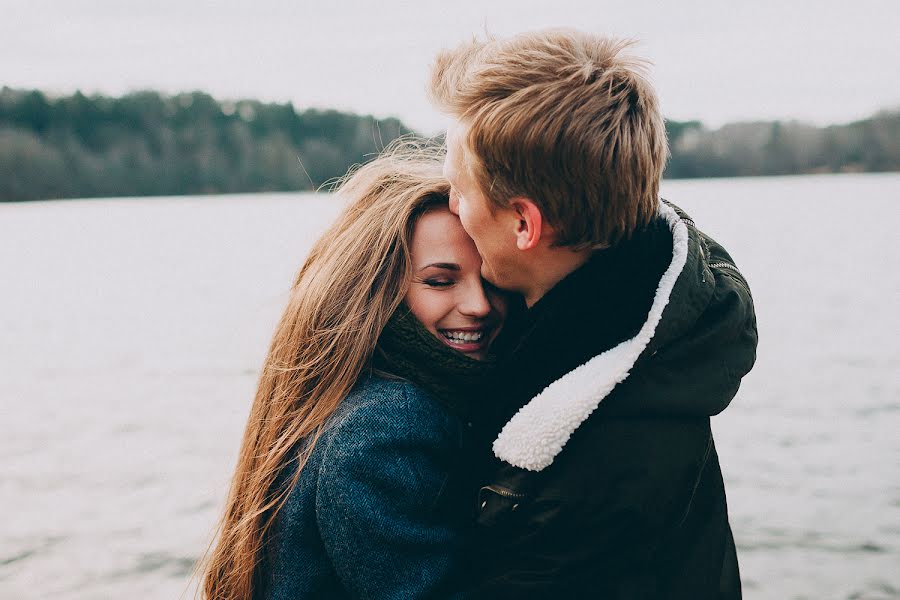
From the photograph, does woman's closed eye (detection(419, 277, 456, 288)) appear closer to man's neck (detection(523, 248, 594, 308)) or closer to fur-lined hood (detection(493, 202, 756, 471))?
man's neck (detection(523, 248, 594, 308))

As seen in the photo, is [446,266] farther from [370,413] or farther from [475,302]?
[370,413]

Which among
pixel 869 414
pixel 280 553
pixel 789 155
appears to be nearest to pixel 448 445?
pixel 280 553

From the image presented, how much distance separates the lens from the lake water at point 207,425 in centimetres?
570

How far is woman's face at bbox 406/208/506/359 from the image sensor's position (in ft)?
7.37

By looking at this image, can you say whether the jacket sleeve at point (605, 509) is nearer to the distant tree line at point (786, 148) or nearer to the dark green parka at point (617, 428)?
the dark green parka at point (617, 428)

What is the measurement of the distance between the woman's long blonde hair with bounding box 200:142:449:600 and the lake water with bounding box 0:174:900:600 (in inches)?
10.5

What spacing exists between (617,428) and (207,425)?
7.78 meters

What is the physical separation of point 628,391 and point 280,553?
41.4 inches

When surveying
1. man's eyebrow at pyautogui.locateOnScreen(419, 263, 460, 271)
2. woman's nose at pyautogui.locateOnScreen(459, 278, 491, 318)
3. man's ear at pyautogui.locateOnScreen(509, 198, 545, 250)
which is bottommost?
woman's nose at pyautogui.locateOnScreen(459, 278, 491, 318)

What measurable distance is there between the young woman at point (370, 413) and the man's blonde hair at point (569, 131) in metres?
0.47

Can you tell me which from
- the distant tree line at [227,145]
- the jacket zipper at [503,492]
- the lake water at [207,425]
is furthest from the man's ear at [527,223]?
the distant tree line at [227,145]

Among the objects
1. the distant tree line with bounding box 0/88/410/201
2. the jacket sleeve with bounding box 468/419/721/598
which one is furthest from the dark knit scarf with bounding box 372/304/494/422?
the distant tree line with bounding box 0/88/410/201

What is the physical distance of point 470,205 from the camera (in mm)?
1985

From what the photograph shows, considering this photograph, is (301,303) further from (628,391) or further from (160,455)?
(160,455)
